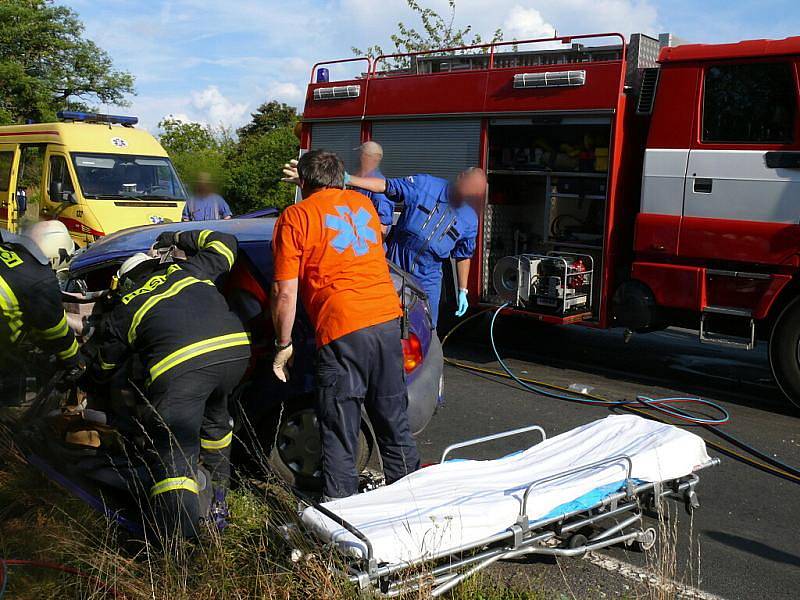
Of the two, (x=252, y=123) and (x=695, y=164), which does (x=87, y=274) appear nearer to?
(x=695, y=164)

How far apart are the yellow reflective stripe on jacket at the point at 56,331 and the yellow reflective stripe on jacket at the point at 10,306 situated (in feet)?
0.40

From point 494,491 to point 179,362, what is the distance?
4.78ft

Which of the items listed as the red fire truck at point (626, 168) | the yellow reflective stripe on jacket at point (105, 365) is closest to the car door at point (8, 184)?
the red fire truck at point (626, 168)

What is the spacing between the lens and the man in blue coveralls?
607cm

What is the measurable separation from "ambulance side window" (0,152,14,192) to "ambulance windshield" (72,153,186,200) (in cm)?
170

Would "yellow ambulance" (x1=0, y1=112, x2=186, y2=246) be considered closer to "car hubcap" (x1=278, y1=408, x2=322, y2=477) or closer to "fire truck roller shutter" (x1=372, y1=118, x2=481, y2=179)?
"fire truck roller shutter" (x1=372, y1=118, x2=481, y2=179)

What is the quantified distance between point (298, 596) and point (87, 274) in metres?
2.91

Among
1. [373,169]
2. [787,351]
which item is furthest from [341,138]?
[787,351]

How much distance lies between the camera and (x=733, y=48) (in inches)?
255

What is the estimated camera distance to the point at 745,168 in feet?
20.6

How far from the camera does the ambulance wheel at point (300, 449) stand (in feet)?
13.8

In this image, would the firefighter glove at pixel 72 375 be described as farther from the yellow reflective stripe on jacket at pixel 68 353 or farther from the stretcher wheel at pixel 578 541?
the stretcher wheel at pixel 578 541

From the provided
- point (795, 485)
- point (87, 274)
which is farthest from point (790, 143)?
point (87, 274)

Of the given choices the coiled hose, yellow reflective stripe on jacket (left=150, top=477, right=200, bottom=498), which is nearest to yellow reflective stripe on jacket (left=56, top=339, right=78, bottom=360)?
yellow reflective stripe on jacket (left=150, top=477, right=200, bottom=498)
